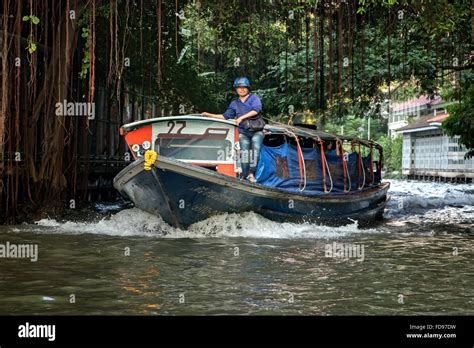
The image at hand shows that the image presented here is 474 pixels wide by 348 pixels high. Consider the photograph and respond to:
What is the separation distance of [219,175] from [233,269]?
11.1ft

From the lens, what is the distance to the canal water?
21.7 ft

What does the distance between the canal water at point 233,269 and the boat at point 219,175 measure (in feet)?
1.09

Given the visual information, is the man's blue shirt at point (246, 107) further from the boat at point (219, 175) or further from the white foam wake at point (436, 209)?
the white foam wake at point (436, 209)

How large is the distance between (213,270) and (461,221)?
10.1 meters

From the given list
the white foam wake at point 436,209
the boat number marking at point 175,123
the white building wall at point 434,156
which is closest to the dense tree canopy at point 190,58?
the boat number marking at point 175,123

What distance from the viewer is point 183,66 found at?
898 inches

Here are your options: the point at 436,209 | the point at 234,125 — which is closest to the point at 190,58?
the point at 436,209

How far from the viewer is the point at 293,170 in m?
13.5

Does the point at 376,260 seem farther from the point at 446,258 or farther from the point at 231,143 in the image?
the point at 231,143

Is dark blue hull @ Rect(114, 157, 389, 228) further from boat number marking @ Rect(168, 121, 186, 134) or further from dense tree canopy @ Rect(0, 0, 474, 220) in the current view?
dense tree canopy @ Rect(0, 0, 474, 220)

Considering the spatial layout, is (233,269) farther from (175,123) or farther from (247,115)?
(175,123)

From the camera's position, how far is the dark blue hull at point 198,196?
11.8 m

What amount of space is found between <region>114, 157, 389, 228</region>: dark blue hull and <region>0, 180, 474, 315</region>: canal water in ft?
0.72
